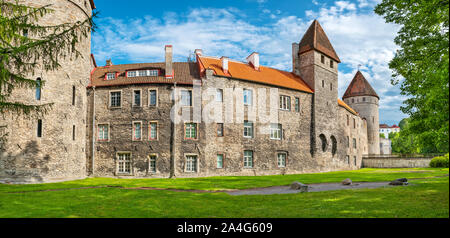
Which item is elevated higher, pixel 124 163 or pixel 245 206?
pixel 124 163

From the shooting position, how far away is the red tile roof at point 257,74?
32.6 m

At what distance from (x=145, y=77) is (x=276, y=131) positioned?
49.4ft

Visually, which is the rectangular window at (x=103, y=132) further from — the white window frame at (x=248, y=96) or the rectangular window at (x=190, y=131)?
the white window frame at (x=248, y=96)

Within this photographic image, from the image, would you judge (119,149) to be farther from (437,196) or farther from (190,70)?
(437,196)

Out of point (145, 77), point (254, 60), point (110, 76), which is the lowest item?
point (145, 77)

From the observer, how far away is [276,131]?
34.6m

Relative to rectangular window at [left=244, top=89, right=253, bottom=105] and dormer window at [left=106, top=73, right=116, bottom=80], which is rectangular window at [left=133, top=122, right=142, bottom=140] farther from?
rectangular window at [left=244, top=89, right=253, bottom=105]

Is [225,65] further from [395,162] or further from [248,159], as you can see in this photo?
[395,162]

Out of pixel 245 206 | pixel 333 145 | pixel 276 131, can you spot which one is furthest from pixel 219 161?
pixel 245 206

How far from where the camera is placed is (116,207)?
38.5 feet

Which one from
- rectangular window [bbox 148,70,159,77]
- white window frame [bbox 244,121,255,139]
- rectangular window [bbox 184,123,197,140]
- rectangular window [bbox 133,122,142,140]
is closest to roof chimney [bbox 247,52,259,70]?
white window frame [bbox 244,121,255,139]

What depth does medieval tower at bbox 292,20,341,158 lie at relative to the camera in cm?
3803

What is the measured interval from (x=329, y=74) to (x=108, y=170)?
2922 centimetres
